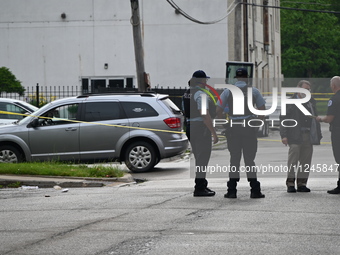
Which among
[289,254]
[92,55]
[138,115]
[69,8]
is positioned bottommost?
[289,254]

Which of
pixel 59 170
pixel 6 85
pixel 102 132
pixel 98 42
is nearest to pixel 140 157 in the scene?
pixel 102 132

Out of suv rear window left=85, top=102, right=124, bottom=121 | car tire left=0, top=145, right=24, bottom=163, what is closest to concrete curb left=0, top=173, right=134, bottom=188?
car tire left=0, top=145, right=24, bottom=163

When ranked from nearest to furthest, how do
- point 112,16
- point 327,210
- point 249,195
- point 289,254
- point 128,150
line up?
point 289,254 < point 327,210 < point 249,195 < point 128,150 < point 112,16

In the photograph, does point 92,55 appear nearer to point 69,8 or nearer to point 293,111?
point 69,8

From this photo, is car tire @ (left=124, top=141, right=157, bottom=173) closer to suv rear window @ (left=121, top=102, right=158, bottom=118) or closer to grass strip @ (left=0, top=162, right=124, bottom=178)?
suv rear window @ (left=121, top=102, right=158, bottom=118)

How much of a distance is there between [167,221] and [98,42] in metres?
35.5

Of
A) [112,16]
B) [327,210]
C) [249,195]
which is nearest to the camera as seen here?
[327,210]

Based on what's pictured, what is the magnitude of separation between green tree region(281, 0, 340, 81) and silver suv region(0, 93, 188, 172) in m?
60.8

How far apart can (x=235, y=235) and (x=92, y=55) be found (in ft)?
120

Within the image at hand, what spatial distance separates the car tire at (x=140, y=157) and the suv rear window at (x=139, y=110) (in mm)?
699

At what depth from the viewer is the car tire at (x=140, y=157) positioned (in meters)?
17.7

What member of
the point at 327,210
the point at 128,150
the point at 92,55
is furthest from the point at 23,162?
the point at 92,55

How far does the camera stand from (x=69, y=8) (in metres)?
44.1

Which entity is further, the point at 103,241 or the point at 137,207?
the point at 137,207
